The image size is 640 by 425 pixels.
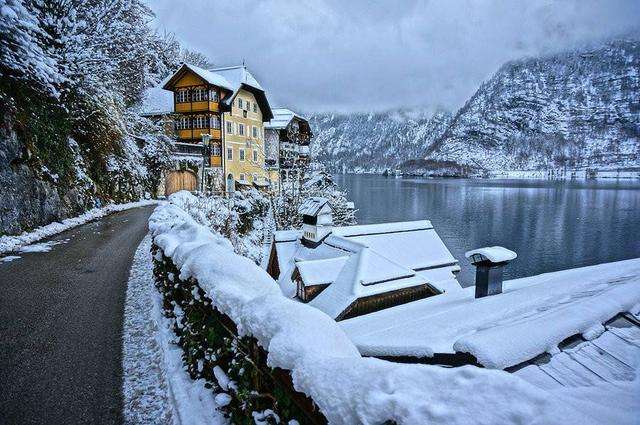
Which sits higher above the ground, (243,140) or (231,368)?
(243,140)

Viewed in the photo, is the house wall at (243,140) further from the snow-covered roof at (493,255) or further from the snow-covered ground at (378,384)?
the snow-covered ground at (378,384)

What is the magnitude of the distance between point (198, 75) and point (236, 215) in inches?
722

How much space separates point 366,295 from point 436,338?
26.4ft

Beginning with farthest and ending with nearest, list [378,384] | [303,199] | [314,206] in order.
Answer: [303,199] → [314,206] → [378,384]

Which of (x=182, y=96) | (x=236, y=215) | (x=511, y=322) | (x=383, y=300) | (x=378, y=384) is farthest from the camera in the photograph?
(x=182, y=96)

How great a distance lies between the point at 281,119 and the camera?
53.9 metres

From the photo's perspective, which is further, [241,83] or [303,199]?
[241,83]

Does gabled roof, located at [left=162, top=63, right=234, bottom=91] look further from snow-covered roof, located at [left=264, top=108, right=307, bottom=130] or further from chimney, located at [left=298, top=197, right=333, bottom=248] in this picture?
chimney, located at [left=298, top=197, right=333, bottom=248]

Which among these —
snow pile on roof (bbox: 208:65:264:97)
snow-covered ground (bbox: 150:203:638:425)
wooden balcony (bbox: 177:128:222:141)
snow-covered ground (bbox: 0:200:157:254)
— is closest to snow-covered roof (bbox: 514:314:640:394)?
snow-covered ground (bbox: 150:203:638:425)

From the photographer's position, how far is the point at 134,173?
29.1 m

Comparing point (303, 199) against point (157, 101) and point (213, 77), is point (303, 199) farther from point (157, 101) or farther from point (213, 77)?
point (157, 101)

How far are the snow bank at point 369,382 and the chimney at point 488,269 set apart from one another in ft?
30.1

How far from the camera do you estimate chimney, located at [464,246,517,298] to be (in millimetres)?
11312

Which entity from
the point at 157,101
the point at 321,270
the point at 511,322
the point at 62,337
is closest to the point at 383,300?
the point at 321,270
